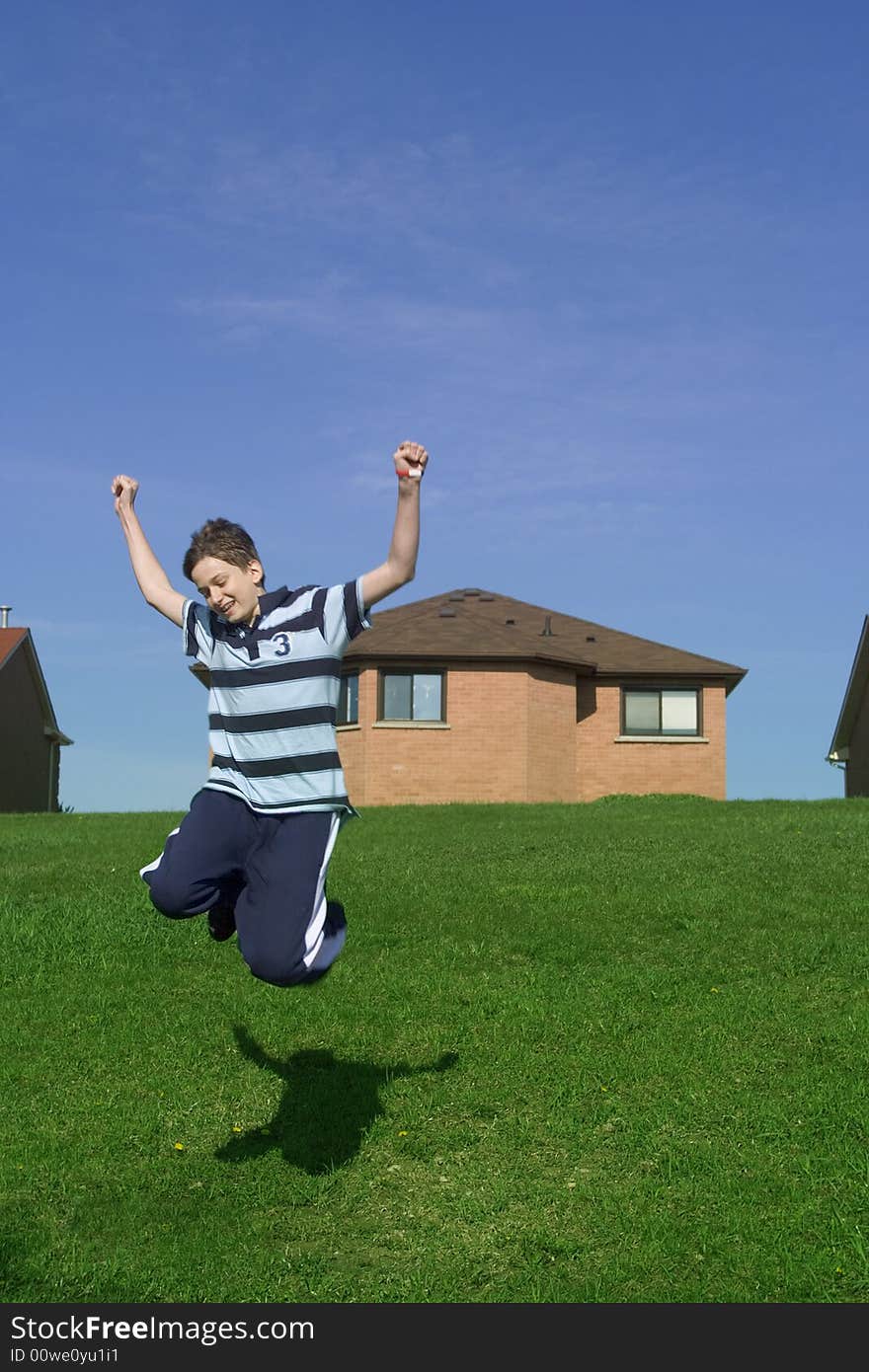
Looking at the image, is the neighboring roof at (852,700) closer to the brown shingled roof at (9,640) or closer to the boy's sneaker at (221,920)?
the brown shingled roof at (9,640)

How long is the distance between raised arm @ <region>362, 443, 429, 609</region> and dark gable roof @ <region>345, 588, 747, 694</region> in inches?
1163

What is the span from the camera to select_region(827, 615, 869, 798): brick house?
146 feet

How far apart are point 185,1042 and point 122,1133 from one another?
1552mm

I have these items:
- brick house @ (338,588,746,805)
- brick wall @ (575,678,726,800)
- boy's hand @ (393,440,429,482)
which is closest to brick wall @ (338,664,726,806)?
brick house @ (338,588,746,805)

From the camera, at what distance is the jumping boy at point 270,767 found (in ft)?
20.1

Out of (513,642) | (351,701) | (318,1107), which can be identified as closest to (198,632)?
(318,1107)

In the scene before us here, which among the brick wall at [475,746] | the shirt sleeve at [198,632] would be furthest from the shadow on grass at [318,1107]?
the brick wall at [475,746]

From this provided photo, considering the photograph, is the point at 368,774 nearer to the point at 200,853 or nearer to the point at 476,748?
the point at 476,748

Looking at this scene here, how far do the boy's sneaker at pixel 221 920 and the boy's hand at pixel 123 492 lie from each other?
2.16m

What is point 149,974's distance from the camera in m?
12.0

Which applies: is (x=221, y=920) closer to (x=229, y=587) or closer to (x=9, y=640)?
(x=229, y=587)

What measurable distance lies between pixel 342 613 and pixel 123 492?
63.2 inches

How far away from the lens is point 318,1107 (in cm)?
881
